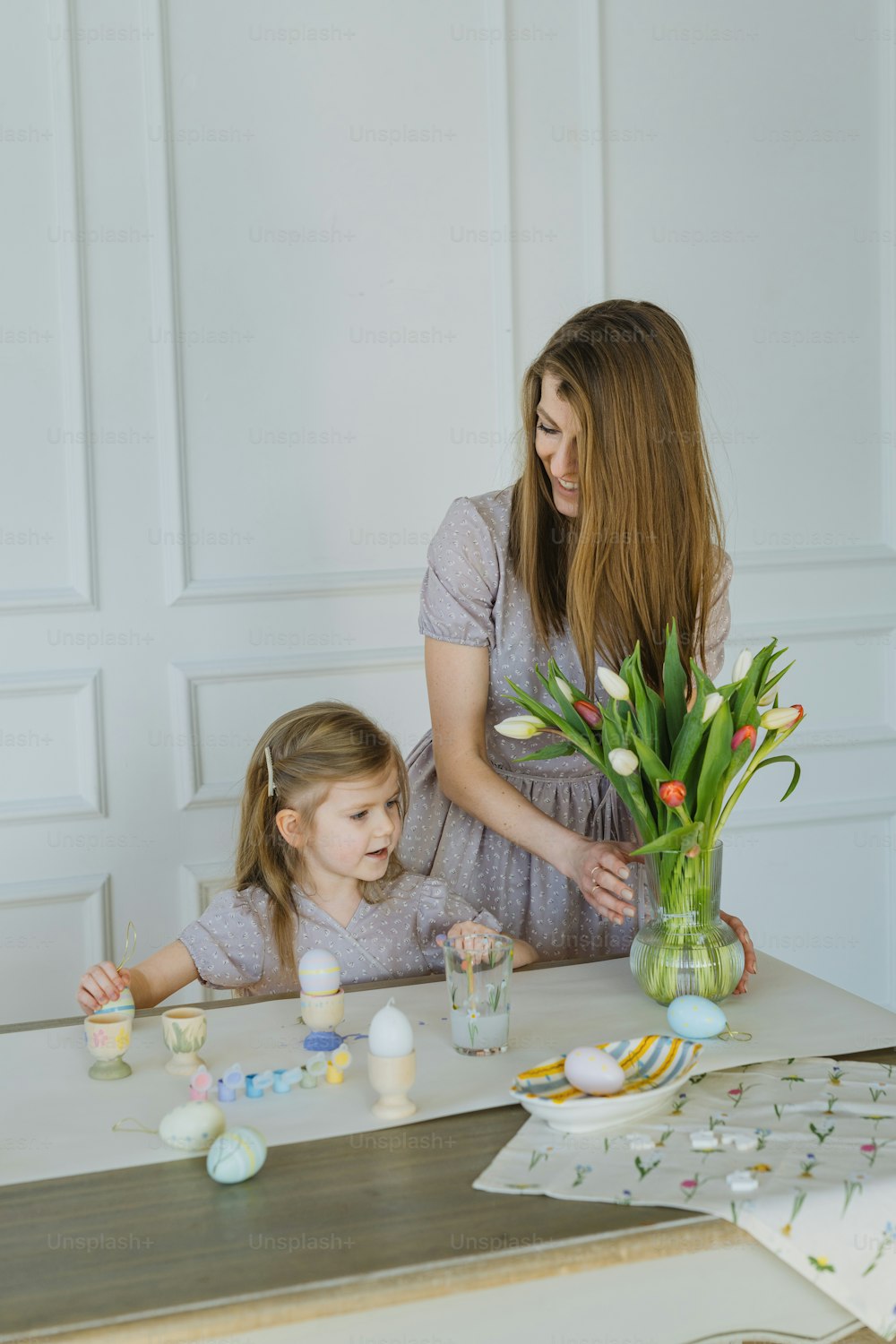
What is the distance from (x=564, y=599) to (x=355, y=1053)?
2.63 ft

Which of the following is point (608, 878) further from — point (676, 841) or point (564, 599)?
point (564, 599)

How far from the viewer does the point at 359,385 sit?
9.41 feet

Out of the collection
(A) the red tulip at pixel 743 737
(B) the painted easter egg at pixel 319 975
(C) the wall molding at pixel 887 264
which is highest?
(C) the wall molding at pixel 887 264

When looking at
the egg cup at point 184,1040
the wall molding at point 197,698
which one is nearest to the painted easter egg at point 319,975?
the egg cup at point 184,1040

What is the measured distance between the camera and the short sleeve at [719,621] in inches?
76.7

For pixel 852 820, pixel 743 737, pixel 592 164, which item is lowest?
pixel 852 820

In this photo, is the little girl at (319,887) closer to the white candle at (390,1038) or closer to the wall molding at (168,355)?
the white candle at (390,1038)

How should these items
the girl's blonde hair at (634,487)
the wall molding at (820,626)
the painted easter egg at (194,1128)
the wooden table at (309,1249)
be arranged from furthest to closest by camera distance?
1. the wall molding at (820,626)
2. the girl's blonde hair at (634,487)
3. the painted easter egg at (194,1128)
4. the wooden table at (309,1249)

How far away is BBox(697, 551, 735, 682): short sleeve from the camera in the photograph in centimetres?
195

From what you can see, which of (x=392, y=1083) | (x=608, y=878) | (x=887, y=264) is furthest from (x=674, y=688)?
(x=887, y=264)

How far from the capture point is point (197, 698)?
111 inches

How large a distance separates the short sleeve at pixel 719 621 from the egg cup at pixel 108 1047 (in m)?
0.99

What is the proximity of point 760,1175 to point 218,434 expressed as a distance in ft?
6.79

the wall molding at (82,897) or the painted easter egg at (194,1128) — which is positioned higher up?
the painted easter egg at (194,1128)
